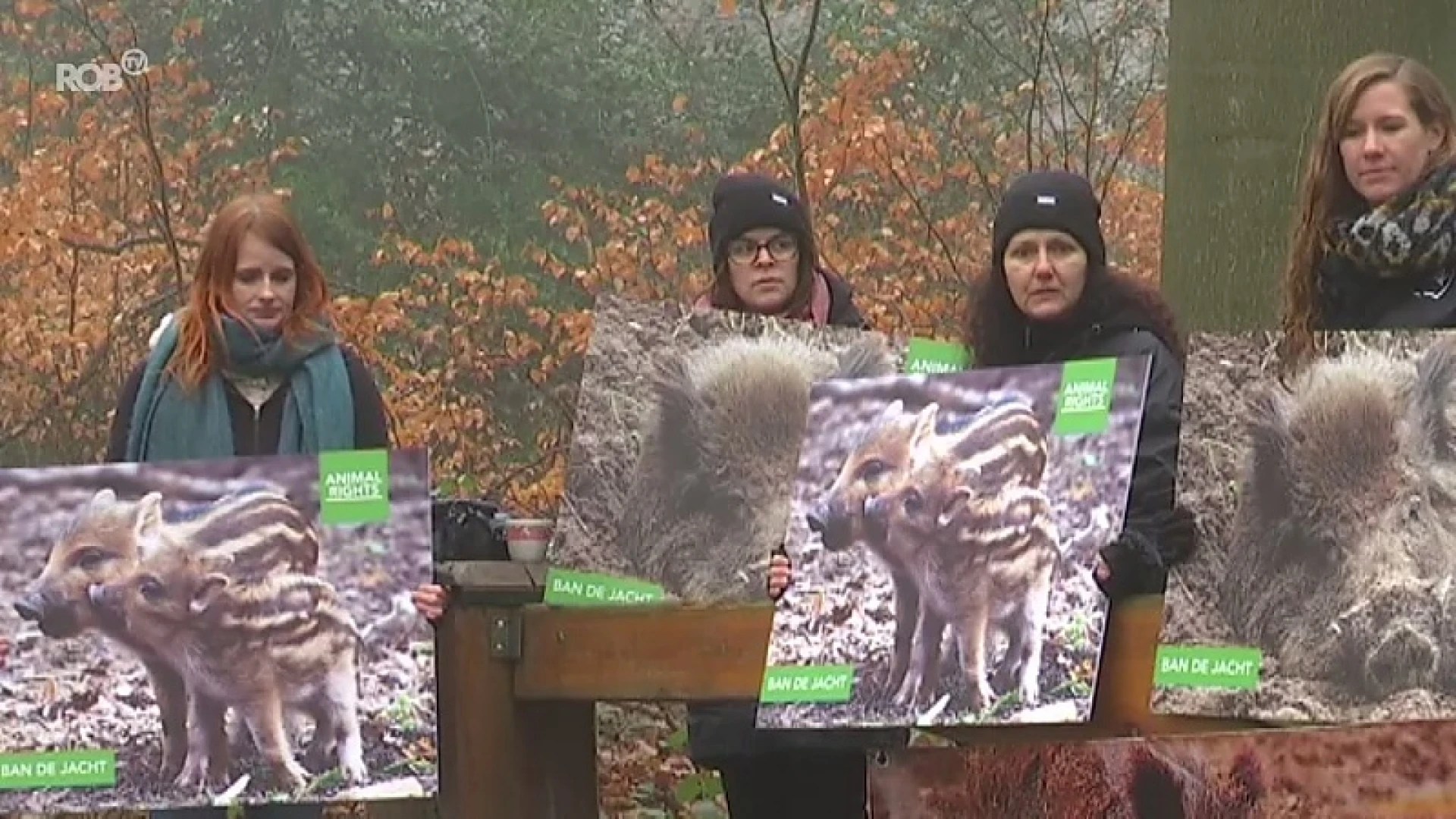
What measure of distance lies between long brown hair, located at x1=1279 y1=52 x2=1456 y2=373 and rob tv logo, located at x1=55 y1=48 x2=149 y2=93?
25.1ft

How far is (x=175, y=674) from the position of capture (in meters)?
4.22

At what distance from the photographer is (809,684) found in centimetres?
387

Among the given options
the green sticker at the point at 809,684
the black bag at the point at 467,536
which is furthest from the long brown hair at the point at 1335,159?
the black bag at the point at 467,536

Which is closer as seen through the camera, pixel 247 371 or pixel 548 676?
pixel 548 676

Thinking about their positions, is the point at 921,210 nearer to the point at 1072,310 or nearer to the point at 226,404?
the point at 226,404

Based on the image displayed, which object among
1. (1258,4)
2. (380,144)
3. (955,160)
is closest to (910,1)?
(955,160)

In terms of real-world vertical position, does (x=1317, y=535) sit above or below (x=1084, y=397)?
below

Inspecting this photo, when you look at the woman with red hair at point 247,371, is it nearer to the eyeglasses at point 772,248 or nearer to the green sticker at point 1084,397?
the eyeglasses at point 772,248

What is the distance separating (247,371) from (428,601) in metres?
0.67

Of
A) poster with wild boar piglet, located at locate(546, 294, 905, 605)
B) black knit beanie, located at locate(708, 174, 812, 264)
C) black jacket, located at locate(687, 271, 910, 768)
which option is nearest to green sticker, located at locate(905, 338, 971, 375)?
poster with wild boar piglet, located at locate(546, 294, 905, 605)

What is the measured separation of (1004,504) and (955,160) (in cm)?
683

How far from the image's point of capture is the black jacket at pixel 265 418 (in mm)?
4535

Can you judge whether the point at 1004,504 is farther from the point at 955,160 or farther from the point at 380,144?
the point at 380,144

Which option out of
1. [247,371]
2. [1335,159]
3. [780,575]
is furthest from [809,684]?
[247,371]
